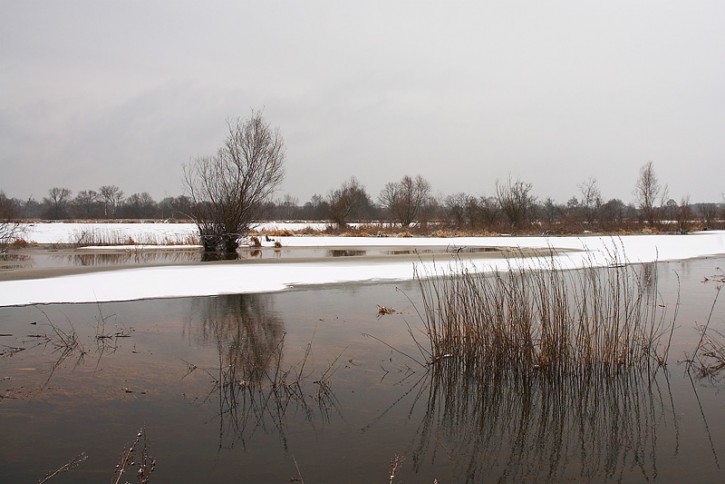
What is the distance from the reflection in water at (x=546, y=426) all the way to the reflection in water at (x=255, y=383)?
1168 millimetres

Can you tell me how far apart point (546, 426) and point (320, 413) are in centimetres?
197

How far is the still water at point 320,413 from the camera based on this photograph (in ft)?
12.9

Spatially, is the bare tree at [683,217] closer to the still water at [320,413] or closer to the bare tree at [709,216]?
the bare tree at [709,216]

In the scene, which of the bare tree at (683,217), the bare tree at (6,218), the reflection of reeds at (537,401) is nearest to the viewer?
the reflection of reeds at (537,401)

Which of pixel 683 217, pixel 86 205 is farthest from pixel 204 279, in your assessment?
pixel 86 205

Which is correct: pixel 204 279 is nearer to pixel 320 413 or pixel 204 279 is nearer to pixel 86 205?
pixel 320 413

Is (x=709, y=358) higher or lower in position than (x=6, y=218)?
lower

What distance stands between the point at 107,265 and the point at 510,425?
1555 centimetres

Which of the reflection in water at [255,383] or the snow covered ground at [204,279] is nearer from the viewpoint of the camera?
the reflection in water at [255,383]

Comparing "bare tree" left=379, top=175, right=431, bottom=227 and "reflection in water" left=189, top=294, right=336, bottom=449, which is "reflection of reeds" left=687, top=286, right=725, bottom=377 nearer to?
"reflection in water" left=189, top=294, right=336, bottom=449

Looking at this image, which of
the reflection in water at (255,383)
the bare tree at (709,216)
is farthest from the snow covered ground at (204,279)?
the bare tree at (709,216)

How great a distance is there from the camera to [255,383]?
569 centimetres

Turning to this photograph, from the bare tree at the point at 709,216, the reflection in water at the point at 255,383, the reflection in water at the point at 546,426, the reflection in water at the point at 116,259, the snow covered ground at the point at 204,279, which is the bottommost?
the reflection in water at the point at 546,426

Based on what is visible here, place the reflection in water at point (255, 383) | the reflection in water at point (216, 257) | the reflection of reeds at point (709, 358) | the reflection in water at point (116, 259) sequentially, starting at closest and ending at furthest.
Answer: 1. the reflection in water at point (255, 383)
2. the reflection of reeds at point (709, 358)
3. the reflection in water at point (116, 259)
4. the reflection in water at point (216, 257)
